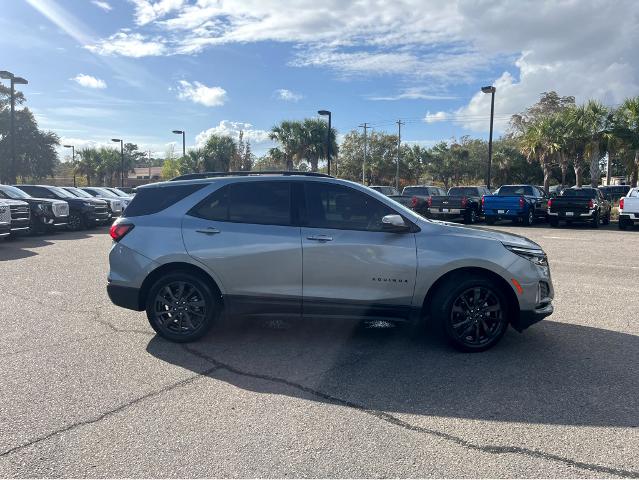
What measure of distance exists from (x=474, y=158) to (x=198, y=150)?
30.3 m

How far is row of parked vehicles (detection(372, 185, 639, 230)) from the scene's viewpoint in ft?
66.3

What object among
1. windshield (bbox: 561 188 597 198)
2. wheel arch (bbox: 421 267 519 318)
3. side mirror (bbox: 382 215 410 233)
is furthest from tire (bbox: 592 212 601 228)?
side mirror (bbox: 382 215 410 233)

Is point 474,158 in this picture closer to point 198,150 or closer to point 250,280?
point 198,150

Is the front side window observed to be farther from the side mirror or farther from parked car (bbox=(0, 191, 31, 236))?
parked car (bbox=(0, 191, 31, 236))

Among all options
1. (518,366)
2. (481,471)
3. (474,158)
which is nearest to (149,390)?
(481,471)

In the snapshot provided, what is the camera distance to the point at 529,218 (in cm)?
2206

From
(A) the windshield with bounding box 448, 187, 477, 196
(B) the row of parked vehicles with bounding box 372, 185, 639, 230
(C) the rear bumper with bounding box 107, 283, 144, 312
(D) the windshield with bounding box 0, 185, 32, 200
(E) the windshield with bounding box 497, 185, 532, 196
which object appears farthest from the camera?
(A) the windshield with bounding box 448, 187, 477, 196

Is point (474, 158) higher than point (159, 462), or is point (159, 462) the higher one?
point (474, 158)

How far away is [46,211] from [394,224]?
14821 mm

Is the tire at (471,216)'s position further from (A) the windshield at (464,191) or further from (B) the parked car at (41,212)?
(B) the parked car at (41,212)

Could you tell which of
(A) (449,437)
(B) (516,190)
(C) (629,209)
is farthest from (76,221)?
(C) (629,209)

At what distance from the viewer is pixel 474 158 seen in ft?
190

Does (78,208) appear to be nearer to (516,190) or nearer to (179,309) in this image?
(179,309)

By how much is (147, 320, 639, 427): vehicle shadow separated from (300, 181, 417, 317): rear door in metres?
0.48
